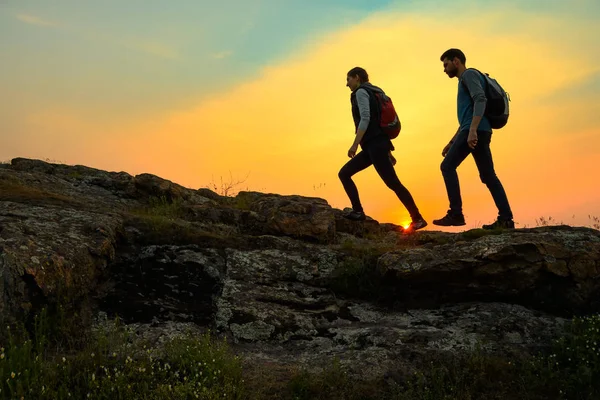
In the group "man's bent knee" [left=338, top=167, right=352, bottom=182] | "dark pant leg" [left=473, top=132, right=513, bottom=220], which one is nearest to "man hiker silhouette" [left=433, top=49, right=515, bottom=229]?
"dark pant leg" [left=473, top=132, right=513, bottom=220]

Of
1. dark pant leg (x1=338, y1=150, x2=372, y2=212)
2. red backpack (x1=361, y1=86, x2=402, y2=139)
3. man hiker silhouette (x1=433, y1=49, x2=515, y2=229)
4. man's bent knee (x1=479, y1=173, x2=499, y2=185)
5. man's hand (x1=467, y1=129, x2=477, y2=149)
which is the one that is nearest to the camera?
man's hand (x1=467, y1=129, x2=477, y2=149)

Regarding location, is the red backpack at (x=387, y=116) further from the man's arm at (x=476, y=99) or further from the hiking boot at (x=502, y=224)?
the hiking boot at (x=502, y=224)

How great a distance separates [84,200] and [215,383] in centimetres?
649

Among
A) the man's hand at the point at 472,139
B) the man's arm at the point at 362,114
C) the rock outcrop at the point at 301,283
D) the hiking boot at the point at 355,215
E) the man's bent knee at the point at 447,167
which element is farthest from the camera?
the hiking boot at the point at 355,215

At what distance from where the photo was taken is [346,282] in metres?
8.02

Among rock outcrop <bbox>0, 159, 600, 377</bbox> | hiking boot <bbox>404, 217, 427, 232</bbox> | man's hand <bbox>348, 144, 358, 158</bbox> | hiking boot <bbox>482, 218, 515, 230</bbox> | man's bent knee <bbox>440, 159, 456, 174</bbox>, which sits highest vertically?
man's hand <bbox>348, 144, 358, 158</bbox>

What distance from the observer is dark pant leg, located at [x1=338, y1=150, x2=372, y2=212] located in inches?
405

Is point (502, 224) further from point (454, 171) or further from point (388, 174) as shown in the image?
point (388, 174)

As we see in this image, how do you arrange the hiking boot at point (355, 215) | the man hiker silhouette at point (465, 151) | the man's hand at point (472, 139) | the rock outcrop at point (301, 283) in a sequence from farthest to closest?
the hiking boot at point (355, 215) → the man hiker silhouette at point (465, 151) → the man's hand at point (472, 139) → the rock outcrop at point (301, 283)

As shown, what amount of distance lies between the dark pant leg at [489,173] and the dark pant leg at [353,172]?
6.91ft

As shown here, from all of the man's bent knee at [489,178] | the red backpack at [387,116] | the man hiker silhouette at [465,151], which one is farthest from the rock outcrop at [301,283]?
the red backpack at [387,116]

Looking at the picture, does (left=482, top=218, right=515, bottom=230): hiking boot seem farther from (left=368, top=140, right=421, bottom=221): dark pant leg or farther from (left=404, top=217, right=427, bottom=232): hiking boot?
(left=368, top=140, right=421, bottom=221): dark pant leg

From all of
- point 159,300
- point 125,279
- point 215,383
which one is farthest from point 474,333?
point 125,279

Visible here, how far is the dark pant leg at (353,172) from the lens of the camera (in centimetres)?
1030
